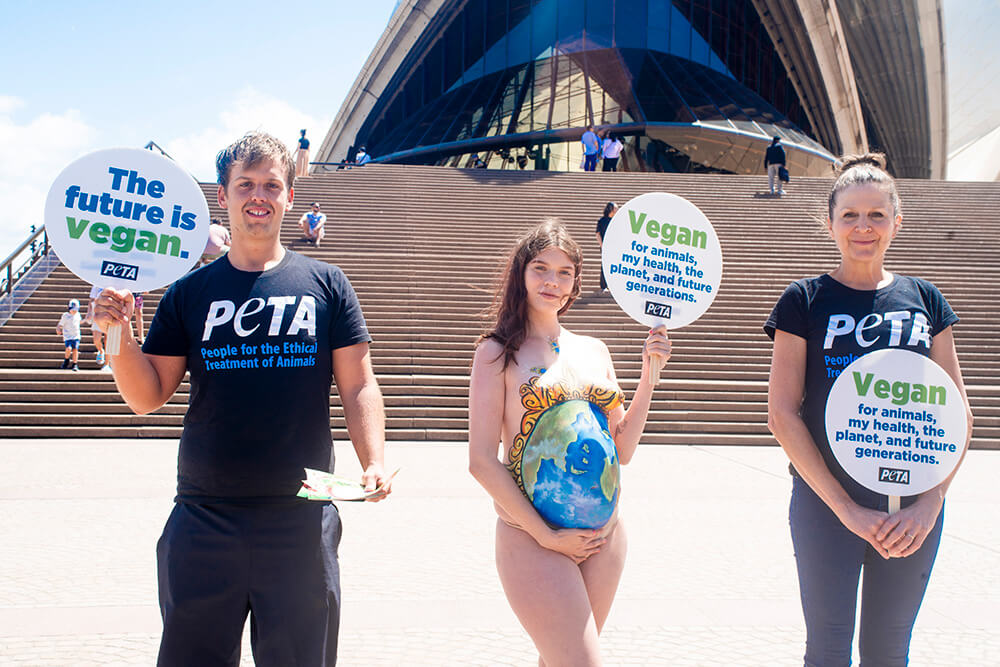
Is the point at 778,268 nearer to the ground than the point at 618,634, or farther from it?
farther from it

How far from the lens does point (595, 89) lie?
31.5 meters

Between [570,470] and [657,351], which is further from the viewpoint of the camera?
[657,351]

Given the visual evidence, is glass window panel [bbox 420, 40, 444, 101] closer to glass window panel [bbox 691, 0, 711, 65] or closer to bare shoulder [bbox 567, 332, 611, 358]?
glass window panel [bbox 691, 0, 711, 65]

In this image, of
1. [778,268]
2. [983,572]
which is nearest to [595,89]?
[778,268]

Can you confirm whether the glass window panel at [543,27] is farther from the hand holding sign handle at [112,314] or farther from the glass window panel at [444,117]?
the hand holding sign handle at [112,314]

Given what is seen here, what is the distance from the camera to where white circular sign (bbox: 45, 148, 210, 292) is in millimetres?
2248

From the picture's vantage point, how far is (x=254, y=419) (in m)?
2.04

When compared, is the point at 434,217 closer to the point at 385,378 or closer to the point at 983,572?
Answer: the point at 385,378

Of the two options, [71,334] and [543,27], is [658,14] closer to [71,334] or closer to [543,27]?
[543,27]

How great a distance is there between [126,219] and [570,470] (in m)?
1.57

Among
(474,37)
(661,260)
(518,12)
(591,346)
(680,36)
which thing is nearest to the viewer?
(591,346)

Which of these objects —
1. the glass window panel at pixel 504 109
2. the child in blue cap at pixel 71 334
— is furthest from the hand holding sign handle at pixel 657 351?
the glass window panel at pixel 504 109

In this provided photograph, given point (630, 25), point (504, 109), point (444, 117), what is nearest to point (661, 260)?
point (504, 109)

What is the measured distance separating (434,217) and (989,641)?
14142mm
